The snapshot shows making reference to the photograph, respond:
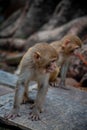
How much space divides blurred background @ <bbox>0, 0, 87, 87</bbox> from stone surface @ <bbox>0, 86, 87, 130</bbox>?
19.7 ft

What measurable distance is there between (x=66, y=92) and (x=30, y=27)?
10.8 meters

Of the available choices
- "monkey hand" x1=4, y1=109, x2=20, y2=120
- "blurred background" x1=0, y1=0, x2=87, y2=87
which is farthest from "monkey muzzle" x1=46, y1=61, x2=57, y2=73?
"blurred background" x1=0, y1=0, x2=87, y2=87

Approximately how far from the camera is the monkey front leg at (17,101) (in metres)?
6.45

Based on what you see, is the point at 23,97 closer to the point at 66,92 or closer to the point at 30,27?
the point at 66,92

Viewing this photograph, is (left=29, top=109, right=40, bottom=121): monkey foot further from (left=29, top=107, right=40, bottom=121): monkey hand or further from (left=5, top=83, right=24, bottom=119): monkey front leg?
(left=5, top=83, right=24, bottom=119): monkey front leg

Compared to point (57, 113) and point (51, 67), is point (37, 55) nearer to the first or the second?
point (51, 67)

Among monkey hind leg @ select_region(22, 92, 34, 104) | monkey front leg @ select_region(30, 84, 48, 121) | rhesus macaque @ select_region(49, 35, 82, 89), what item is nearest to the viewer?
monkey front leg @ select_region(30, 84, 48, 121)

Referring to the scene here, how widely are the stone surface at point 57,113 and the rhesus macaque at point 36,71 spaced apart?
0.52 feet

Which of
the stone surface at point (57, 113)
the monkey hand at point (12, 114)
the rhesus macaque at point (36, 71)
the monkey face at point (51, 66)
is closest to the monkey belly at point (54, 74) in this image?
the stone surface at point (57, 113)

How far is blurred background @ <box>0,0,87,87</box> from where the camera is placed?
15.1m

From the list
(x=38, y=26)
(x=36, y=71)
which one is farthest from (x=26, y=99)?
(x=38, y=26)

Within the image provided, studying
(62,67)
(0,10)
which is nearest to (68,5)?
(0,10)

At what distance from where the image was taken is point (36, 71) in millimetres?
6410

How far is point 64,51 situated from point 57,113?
2.52m
